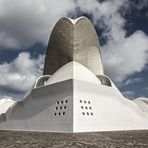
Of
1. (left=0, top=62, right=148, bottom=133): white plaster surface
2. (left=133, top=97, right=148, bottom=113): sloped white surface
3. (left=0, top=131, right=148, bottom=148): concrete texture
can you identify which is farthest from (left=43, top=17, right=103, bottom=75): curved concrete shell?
(left=0, top=131, right=148, bottom=148): concrete texture

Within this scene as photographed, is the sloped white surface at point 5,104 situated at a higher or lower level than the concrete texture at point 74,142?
higher

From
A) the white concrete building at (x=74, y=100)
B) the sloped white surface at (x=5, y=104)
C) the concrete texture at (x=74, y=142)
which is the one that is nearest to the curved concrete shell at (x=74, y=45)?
the white concrete building at (x=74, y=100)

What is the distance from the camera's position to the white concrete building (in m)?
13.1

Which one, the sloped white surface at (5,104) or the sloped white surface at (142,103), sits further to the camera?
the sloped white surface at (142,103)

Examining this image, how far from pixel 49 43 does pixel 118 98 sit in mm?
11229

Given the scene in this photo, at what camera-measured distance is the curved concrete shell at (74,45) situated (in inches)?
842

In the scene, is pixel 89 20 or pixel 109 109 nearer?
pixel 109 109

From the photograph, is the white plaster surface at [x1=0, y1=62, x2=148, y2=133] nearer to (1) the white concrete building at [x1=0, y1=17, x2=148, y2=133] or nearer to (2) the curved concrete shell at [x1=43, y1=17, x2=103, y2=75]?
(1) the white concrete building at [x1=0, y1=17, x2=148, y2=133]

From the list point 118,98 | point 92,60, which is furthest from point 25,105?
point 92,60

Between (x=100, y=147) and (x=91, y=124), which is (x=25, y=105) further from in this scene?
(x=100, y=147)

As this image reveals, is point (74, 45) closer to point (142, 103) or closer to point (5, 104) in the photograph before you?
point (142, 103)

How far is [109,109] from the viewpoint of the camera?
15.3m

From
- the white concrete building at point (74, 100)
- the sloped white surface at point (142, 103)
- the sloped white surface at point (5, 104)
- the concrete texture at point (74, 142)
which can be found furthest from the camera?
the sloped white surface at point (142, 103)

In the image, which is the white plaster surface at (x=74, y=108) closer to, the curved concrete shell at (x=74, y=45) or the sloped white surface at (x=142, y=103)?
the sloped white surface at (x=142, y=103)
